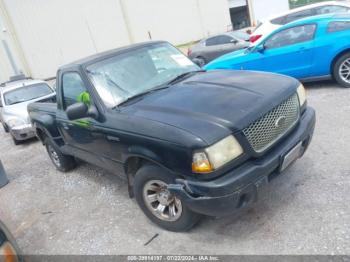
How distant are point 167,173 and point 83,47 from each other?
23.2 metres

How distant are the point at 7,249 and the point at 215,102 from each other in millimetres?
2200

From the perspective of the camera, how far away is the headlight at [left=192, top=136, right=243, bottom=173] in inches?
105

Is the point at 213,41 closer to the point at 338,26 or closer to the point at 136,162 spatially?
the point at 338,26

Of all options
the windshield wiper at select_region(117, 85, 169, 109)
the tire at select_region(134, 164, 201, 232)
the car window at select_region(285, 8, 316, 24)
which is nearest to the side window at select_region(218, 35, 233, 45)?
the car window at select_region(285, 8, 316, 24)

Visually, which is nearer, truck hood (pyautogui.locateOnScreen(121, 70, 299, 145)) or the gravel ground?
truck hood (pyautogui.locateOnScreen(121, 70, 299, 145))

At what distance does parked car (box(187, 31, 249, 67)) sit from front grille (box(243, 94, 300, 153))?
904 cm

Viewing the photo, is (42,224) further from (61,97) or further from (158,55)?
(158,55)

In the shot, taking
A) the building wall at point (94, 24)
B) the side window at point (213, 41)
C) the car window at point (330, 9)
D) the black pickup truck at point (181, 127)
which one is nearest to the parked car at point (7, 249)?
the black pickup truck at point (181, 127)

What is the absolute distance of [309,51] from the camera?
21.9ft

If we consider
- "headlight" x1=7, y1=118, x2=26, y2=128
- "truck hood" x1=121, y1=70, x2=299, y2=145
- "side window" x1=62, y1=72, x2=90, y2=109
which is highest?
"side window" x1=62, y1=72, x2=90, y2=109

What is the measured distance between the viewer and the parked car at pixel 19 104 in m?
8.30

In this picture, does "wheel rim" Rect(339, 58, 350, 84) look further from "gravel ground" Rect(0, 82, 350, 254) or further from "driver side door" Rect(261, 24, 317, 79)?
"gravel ground" Rect(0, 82, 350, 254)

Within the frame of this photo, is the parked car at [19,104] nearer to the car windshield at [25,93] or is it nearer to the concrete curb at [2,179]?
the car windshield at [25,93]

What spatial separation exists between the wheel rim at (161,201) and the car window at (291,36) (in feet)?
16.7
